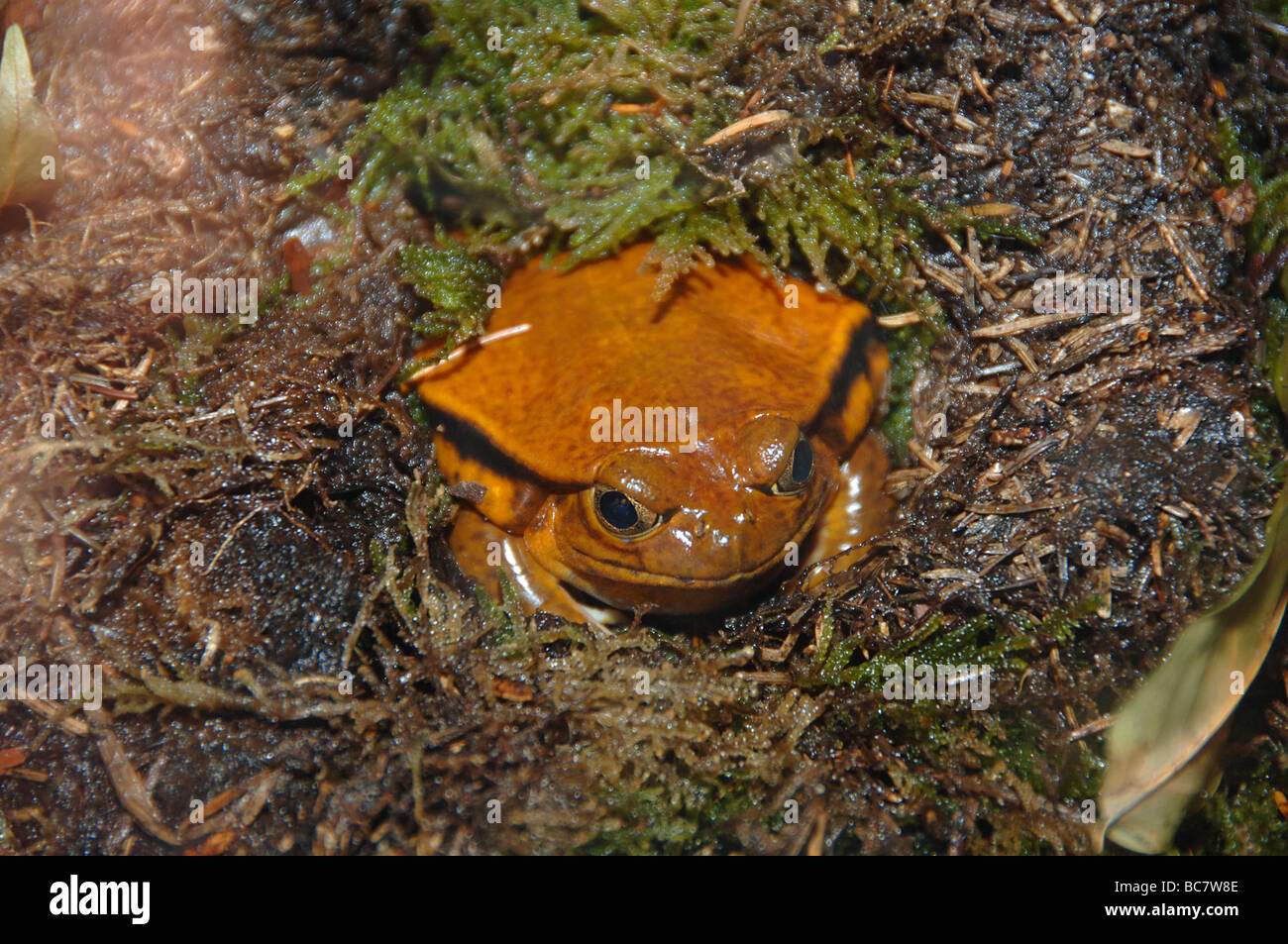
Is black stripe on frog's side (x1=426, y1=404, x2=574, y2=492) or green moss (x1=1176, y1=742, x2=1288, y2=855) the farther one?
black stripe on frog's side (x1=426, y1=404, x2=574, y2=492)

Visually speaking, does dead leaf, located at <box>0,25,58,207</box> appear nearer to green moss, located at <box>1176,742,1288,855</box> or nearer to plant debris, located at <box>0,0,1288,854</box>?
plant debris, located at <box>0,0,1288,854</box>

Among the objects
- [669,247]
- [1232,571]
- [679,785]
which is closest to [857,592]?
[679,785]

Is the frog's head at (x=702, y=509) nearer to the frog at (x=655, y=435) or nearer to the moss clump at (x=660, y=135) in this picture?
the frog at (x=655, y=435)

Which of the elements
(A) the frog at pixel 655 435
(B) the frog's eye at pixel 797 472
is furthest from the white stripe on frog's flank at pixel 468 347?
(B) the frog's eye at pixel 797 472

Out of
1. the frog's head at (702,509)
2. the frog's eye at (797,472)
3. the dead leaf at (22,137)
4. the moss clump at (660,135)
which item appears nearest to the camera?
the dead leaf at (22,137)

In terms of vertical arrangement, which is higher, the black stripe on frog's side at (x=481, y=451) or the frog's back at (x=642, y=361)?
the frog's back at (x=642, y=361)

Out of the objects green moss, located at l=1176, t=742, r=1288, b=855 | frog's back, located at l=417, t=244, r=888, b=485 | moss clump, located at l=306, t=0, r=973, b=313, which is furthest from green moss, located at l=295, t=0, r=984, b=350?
green moss, located at l=1176, t=742, r=1288, b=855
